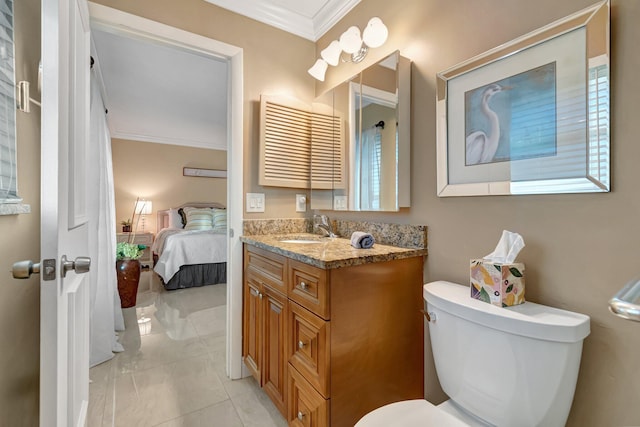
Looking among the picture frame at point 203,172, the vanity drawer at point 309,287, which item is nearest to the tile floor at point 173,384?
the vanity drawer at point 309,287

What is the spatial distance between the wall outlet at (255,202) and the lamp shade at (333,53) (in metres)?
0.95

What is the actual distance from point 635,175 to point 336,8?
1770mm

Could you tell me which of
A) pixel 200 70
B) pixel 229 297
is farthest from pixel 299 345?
pixel 200 70

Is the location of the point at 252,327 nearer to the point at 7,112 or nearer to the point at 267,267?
the point at 267,267

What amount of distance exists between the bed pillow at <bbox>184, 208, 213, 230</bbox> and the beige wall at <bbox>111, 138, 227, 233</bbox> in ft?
1.83

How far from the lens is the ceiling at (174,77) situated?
1857mm

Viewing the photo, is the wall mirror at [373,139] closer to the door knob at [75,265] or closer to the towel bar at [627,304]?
the towel bar at [627,304]

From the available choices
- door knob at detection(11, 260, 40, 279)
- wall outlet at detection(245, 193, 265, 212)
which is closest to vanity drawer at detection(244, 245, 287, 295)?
wall outlet at detection(245, 193, 265, 212)

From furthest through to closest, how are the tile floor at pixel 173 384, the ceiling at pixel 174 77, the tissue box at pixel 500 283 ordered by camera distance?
the ceiling at pixel 174 77
the tile floor at pixel 173 384
the tissue box at pixel 500 283

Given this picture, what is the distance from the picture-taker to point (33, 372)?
111 centimetres

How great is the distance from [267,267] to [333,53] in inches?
53.1

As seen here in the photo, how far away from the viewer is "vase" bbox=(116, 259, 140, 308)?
2.90 m

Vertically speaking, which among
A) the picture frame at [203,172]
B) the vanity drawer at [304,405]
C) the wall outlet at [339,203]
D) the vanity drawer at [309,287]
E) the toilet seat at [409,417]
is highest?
the picture frame at [203,172]

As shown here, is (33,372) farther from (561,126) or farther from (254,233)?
(561,126)
